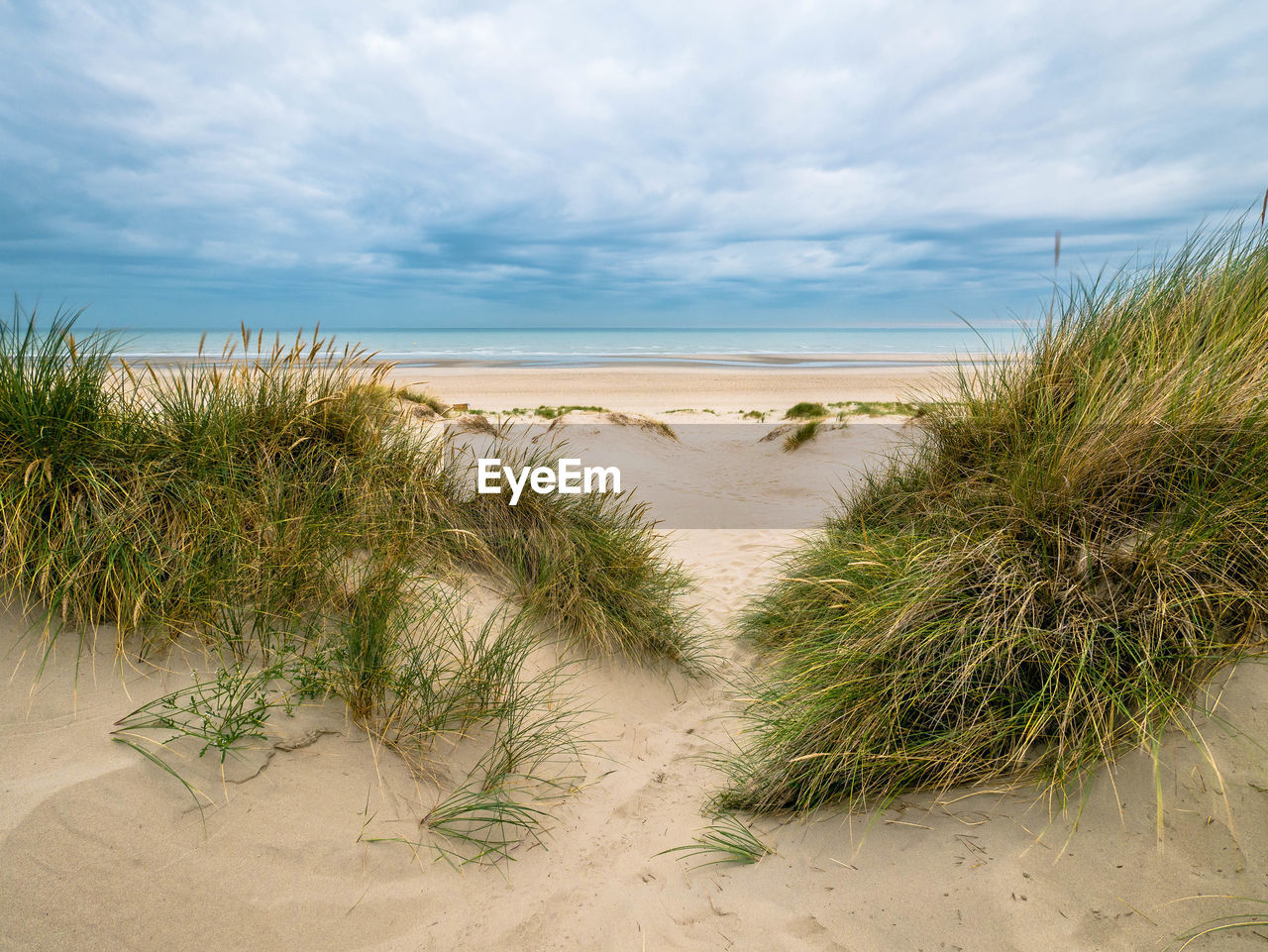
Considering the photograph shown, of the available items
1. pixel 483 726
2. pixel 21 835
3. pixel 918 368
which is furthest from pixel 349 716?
pixel 918 368

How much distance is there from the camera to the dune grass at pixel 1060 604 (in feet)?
8.03

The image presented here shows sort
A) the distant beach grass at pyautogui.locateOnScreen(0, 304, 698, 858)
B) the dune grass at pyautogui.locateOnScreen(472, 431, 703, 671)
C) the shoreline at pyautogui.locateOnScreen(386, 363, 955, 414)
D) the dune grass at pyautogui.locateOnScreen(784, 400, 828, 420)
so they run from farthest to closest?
the shoreline at pyautogui.locateOnScreen(386, 363, 955, 414) → the dune grass at pyautogui.locateOnScreen(784, 400, 828, 420) → the dune grass at pyautogui.locateOnScreen(472, 431, 703, 671) → the distant beach grass at pyautogui.locateOnScreen(0, 304, 698, 858)

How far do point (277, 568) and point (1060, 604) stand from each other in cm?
343

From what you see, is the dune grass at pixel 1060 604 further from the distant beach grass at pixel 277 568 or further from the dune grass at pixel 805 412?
the dune grass at pixel 805 412

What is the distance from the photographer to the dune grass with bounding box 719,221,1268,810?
245 cm

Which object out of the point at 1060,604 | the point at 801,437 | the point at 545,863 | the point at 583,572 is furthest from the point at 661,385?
the point at 545,863

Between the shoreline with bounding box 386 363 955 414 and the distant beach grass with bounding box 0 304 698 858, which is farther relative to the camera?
the shoreline with bounding box 386 363 955 414

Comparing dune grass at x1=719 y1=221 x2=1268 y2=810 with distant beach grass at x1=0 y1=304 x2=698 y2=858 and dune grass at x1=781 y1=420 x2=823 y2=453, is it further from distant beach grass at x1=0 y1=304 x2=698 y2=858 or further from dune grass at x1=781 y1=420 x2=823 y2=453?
dune grass at x1=781 y1=420 x2=823 y2=453

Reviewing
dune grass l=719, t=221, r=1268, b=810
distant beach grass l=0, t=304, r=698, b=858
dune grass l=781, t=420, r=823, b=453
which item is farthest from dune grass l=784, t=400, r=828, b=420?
distant beach grass l=0, t=304, r=698, b=858

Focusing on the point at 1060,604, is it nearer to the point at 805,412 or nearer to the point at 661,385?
the point at 805,412

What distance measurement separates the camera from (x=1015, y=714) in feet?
8.00

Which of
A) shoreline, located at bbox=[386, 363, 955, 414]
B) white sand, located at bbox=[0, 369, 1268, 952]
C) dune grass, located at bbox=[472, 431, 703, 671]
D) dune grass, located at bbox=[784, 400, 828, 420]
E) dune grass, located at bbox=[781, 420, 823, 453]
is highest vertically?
shoreline, located at bbox=[386, 363, 955, 414]

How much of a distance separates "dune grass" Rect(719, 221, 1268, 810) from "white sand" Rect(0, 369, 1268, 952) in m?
0.16

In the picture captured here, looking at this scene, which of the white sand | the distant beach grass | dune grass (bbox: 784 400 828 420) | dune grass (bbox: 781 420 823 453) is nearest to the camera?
the white sand
